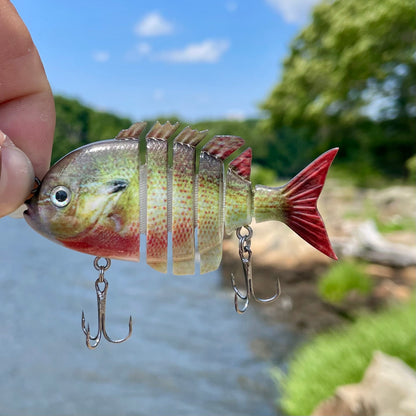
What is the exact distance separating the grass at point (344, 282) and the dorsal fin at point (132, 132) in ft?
28.3

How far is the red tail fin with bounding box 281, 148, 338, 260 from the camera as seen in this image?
96cm

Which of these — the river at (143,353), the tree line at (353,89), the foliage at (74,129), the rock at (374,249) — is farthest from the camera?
the tree line at (353,89)

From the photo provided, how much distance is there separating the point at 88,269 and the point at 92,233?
16256mm

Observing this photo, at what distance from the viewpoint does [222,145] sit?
0.96 meters

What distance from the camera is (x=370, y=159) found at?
52.0 feet

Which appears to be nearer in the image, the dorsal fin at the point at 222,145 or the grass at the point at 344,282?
the dorsal fin at the point at 222,145

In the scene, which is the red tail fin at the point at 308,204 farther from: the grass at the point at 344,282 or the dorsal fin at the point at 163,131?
the grass at the point at 344,282

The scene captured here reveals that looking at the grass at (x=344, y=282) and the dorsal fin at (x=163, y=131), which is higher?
the grass at (x=344, y=282)

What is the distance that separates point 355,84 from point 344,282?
830 centimetres

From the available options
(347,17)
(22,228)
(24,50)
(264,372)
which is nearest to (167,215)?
(24,50)

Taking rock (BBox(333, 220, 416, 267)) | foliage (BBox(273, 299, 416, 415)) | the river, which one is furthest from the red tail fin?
rock (BBox(333, 220, 416, 267))

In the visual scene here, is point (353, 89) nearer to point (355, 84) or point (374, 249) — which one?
point (355, 84)

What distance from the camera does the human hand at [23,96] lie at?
1.02 m

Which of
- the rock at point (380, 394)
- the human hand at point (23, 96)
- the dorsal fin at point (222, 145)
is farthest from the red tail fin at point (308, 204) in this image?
the rock at point (380, 394)
